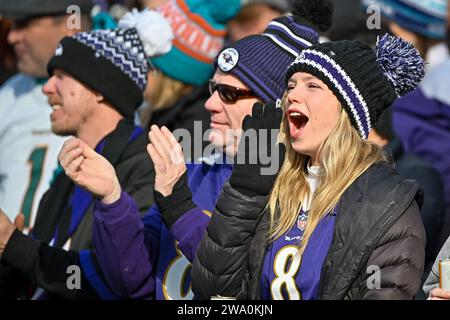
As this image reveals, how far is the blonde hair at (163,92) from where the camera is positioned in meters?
6.25

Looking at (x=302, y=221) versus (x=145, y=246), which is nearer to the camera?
(x=302, y=221)

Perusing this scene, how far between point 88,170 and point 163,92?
1979mm

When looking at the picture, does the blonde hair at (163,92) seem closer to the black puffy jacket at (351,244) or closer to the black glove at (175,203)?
the black glove at (175,203)

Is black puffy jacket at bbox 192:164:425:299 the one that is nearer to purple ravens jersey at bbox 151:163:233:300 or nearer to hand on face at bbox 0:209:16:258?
purple ravens jersey at bbox 151:163:233:300

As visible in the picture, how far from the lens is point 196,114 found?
6.12m

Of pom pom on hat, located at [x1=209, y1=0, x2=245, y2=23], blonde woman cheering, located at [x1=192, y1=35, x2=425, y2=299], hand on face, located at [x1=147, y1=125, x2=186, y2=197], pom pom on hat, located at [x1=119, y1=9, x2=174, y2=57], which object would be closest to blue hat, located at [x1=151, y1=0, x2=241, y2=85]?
pom pom on hat, located at [x1=209, y1=0, x2=245, y2=23]

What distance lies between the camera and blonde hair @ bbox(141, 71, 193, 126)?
6250 mm

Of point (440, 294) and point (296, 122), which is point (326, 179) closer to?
point (296, 122)

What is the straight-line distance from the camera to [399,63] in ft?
13.2

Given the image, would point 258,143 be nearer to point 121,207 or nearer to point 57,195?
point 121,207

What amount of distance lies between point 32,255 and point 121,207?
646mm

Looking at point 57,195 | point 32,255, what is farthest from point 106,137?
point 32,255

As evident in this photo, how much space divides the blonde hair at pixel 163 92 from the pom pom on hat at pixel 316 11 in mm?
1610

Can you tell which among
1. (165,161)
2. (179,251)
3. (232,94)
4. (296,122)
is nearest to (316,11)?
(232,94)
